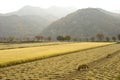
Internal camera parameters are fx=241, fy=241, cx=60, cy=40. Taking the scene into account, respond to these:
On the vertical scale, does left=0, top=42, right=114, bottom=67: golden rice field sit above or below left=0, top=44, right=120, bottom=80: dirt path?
above

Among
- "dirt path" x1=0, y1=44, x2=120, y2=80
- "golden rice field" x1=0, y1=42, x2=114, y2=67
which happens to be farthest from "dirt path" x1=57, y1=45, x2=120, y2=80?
"golden rice field" x1=0, y1=42, x2=114, y2=67

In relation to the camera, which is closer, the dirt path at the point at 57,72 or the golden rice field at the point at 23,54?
the dirt path at the point at 57,72

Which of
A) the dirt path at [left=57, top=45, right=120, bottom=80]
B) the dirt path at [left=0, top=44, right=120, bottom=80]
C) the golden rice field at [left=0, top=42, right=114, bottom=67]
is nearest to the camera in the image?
the dirt path at [left=57, top=45, right=120, bottom=80]

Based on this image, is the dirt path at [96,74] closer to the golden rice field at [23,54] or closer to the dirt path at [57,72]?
the dirt path at [57,72]

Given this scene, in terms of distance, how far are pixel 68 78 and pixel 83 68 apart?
21.2 feet

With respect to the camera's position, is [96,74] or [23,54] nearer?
[96,74]

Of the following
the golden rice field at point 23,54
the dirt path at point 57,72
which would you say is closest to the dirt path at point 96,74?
the dirt path at point 57,72

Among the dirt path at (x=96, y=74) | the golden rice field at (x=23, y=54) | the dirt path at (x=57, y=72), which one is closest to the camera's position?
the dirt path at (x=96, y=74)

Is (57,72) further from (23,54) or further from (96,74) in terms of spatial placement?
(23,54)

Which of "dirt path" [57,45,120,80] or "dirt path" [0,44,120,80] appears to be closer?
"dirt path" [57,45,120,80]

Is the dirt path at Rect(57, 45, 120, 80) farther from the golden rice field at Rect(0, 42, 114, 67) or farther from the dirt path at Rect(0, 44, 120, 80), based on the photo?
the golden rice field at Rect(0, 42, 114, 67)

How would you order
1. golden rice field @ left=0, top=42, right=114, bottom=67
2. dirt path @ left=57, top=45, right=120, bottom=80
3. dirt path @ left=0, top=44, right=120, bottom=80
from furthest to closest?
1. golden rice field @ left=0, top=42, right=114, bottom=67
2. dirt path @ left=0, top=44, right=120, bottom=80
3. dirt path @ left=57, top=45, right=120, bottom=80

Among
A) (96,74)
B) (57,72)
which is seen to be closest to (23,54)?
(57,72)

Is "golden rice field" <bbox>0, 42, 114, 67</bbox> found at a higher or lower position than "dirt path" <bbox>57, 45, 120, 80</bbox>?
higher
